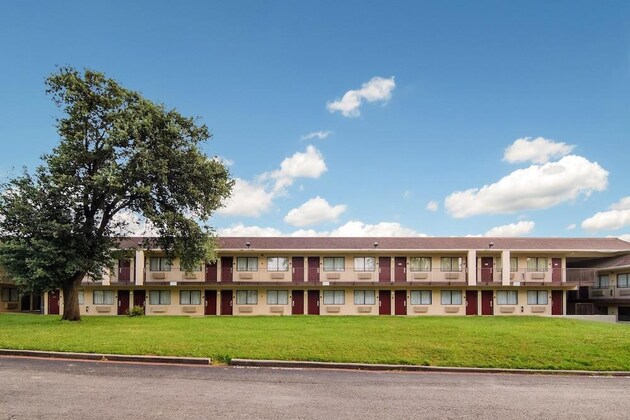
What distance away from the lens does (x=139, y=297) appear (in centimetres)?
3800

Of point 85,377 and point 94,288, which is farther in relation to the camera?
point 94,288

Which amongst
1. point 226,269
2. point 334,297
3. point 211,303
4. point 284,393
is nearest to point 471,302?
point 334,297

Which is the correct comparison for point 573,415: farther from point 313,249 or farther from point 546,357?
point 313,249

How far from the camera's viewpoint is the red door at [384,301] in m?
38.0

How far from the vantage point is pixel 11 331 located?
18281mm

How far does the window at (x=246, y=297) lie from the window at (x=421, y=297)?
1185 cm

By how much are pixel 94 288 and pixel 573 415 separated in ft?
118

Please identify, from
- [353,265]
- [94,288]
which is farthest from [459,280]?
[94,288]

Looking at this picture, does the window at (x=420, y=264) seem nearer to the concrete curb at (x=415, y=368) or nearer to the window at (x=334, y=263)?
the window at (x=334, y=263)

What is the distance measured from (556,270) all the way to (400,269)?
38.4 feet

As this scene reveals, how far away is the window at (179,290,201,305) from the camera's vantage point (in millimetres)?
37969

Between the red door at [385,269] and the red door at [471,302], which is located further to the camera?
the red door at [471,302]

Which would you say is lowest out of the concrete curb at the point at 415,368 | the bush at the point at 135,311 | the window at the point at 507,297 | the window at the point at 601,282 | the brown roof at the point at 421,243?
the bush at the point at 135,311

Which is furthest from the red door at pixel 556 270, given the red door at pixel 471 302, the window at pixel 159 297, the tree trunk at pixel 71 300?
the tree trunk at pixel 71 300
